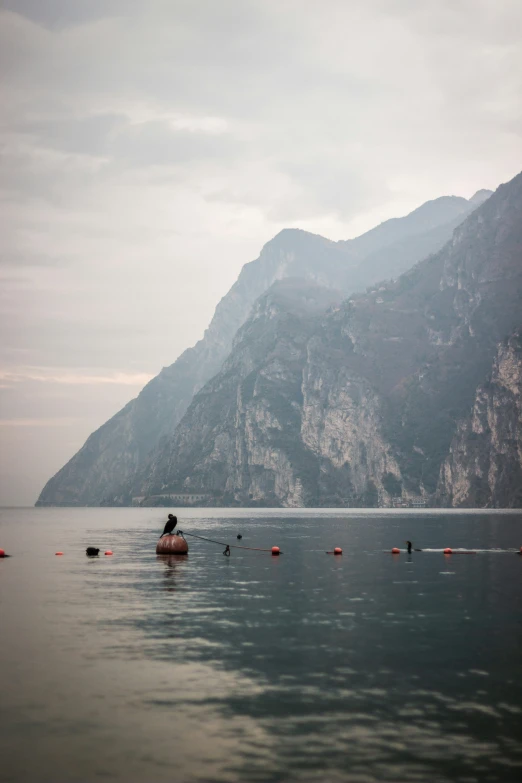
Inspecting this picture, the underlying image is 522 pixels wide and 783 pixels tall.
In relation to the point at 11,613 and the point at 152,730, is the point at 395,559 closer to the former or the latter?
the point at 11,613

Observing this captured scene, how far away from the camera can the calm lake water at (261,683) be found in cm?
2381

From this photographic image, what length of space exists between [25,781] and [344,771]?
833cm

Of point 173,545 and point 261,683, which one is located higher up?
point 173,545

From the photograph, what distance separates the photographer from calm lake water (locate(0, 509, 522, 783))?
23.8 metres

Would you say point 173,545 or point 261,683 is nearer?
point 261,683

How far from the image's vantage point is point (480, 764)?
23469 millimetres

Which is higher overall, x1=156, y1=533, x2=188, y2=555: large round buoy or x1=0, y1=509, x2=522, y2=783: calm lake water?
x1=156, y1=533, x2=188, y2=555: large round buoy

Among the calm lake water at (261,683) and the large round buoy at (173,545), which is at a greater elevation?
the large round buoy at (173,545)

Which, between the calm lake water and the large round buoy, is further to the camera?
the large round buoy

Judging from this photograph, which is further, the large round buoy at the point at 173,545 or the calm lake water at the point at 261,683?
the large round buoy at the point at 173,545

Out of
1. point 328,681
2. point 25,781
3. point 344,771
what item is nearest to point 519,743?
point 344,771

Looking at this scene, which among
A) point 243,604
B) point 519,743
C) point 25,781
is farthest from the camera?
point 243,604

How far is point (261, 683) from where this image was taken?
3278 cm

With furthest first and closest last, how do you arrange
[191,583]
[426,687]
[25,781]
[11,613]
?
[191,583], [11,613], [426,687], [25,781]
